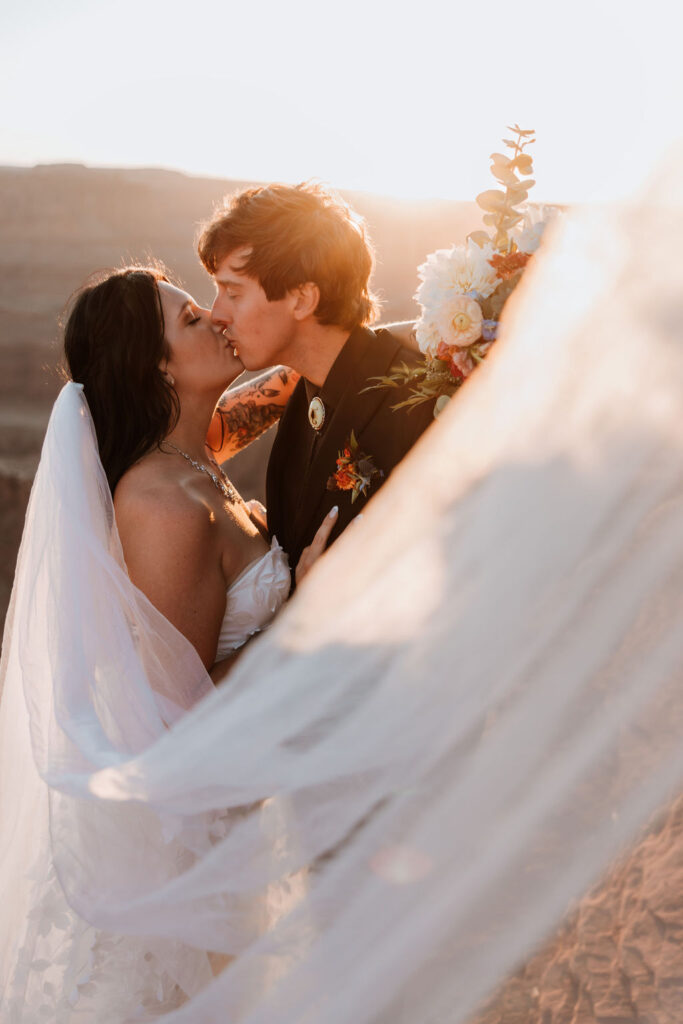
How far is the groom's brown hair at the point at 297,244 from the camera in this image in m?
2.37

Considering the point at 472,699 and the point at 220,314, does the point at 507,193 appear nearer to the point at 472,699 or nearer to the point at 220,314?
the point at 220,314

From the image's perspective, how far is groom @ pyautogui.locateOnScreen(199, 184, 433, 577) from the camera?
2299 millimetres

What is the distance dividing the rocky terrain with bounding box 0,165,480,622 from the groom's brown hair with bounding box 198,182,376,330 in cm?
723

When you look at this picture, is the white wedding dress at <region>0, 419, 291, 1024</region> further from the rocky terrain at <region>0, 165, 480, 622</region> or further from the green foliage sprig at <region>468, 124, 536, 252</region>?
the rocky terrain at <region>0, 165, 480, 622</region>

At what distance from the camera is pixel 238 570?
214 cm

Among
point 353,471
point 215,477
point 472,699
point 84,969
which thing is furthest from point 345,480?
point 472,699

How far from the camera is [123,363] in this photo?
2.14m

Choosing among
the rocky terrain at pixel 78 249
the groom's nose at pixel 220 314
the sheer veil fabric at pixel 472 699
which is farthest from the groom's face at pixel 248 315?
the rocky terrain at pixel 78 249

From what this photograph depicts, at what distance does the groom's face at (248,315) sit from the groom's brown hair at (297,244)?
20 mm

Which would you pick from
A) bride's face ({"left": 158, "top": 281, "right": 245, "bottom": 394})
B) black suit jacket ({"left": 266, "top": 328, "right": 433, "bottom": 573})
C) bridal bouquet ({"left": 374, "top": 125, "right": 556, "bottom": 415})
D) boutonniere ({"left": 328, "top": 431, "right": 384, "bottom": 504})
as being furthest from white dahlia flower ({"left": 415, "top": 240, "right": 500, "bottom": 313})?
bride's face ({"left": 158, "top": 281, "right": 245, "bottom": 394})

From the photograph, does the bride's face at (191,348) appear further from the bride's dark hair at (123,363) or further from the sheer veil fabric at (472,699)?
the sheer veil fabric at (472,699)

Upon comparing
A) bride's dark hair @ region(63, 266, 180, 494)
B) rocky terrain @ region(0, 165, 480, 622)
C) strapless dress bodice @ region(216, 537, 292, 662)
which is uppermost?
bride's dark hair @ region(63, 266, 180, 494)

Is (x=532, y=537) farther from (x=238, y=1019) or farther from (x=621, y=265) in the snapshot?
(x=238, y=1019)

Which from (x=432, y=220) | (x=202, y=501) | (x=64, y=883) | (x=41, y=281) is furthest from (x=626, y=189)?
(x=41, y=281)
